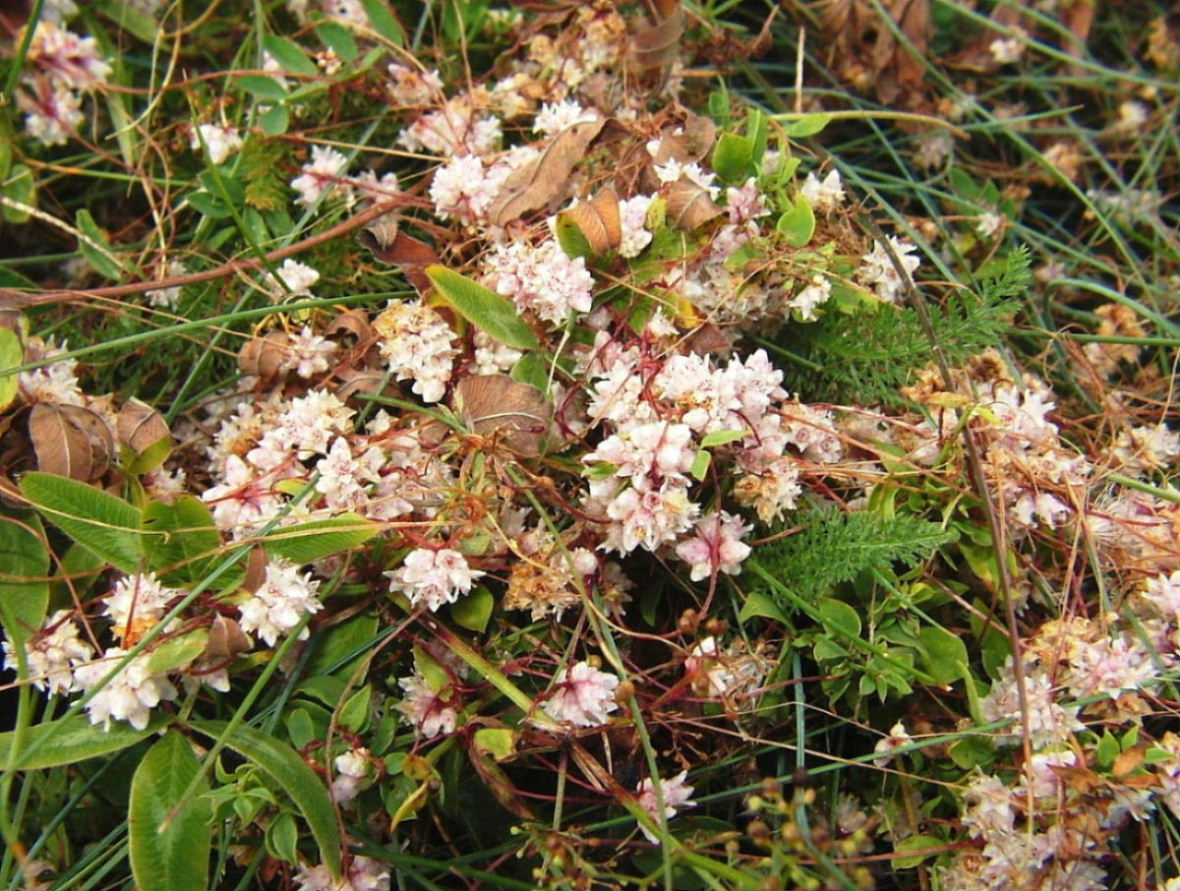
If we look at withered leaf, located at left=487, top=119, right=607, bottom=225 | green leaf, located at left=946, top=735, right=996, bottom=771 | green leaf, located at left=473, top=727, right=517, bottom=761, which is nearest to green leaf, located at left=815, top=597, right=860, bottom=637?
green leaf, located at left=946, top=735, right=996, bottom=771

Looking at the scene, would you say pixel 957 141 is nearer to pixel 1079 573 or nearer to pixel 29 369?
pixel 1079 573

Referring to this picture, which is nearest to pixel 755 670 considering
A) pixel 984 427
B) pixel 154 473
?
pixel 984 427

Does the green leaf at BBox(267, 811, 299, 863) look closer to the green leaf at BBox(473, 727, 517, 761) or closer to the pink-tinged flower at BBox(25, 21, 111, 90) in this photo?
the green leaf at BBox(473, 727, 517, 761)

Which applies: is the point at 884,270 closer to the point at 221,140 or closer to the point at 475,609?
the point at 475,609

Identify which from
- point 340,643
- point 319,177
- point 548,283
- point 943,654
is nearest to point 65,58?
point 319,177

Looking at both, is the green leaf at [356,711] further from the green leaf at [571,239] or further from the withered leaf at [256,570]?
the green leaf at [571,239]
